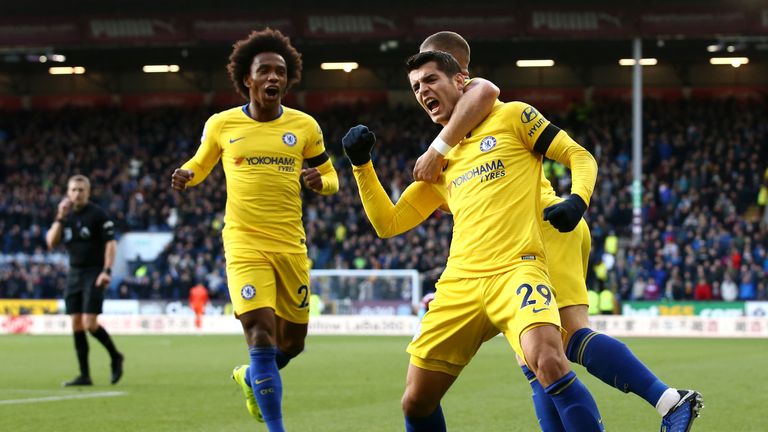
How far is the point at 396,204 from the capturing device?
245 inches

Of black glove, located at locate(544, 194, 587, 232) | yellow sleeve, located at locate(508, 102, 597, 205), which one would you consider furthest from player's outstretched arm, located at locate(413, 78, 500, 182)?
black glove, located at locate(544, 194, 587, 232)

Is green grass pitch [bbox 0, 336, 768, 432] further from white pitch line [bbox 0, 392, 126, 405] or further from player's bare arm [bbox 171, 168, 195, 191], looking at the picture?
player's bare arm [bbox 171, 168, 195, 191]

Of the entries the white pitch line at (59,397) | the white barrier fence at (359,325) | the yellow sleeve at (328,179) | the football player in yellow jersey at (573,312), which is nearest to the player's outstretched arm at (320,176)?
the yellow sleeve at (328,179)

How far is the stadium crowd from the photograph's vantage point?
3012 centimetres

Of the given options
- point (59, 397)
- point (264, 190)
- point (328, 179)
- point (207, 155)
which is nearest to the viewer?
point (264, 190)

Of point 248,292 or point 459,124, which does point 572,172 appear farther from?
point 248,292

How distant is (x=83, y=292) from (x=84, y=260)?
1.13 ft

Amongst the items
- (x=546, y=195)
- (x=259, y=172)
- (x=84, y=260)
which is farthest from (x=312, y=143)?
(x=84, y=260)

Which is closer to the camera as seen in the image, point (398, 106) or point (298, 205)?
point (298, 205)

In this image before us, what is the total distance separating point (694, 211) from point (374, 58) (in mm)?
13313

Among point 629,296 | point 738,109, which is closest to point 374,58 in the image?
point 738,109

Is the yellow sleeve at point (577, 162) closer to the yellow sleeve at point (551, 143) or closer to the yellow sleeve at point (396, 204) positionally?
the yellow sleeve at point (551, 143)

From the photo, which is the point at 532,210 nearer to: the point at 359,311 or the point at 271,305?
the point at 271,305

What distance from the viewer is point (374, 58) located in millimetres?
41281
